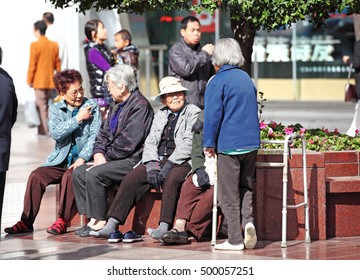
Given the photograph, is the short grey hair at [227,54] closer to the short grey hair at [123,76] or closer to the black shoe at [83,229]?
the short grey hair at [123,76]

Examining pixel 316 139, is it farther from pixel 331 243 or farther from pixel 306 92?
pixel 306 92

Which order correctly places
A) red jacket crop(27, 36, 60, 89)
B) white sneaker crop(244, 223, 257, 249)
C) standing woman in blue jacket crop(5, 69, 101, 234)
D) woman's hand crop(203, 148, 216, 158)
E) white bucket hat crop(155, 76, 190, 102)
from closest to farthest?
white sneaker crop(244, 223, 257, 249), woman's hand crop(203, 148, 216, 158), white bucket hat crop(155, 76, 190, 102), standing woman in blue jacket crop(5, 69, 101, 234), red jacket crop(27, 36, 60, 89)

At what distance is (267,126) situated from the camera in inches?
463

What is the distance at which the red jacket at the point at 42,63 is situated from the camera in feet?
67.3

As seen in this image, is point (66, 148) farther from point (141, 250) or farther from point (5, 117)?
point (141, 250)

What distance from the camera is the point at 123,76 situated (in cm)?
1092

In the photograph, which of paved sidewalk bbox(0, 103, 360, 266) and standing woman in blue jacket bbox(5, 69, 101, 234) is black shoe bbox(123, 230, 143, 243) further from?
standing woman in blue jacket bbox(5, 69, 101, 234)

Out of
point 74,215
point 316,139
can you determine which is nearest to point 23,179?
point 74,215

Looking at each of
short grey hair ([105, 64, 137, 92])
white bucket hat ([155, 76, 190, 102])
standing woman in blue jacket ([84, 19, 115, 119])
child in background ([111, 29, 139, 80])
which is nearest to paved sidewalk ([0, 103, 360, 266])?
white bucket hat ([155, 76, 190, 102])

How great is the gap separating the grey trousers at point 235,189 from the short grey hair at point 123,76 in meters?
1.59

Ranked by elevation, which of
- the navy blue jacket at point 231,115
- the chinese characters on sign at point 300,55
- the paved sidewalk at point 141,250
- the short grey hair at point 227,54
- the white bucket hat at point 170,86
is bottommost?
the paved sidewalk at point 141,250

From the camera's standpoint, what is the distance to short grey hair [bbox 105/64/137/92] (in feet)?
35.8

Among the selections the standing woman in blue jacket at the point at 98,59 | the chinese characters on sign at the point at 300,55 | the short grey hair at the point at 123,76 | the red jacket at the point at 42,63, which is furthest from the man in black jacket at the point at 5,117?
the chinese characters on sign at the point at 300,55

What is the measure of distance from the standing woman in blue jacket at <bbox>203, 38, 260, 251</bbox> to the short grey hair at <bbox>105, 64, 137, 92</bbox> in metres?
1.37
